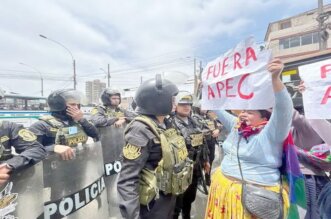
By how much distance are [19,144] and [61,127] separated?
83 centimetres

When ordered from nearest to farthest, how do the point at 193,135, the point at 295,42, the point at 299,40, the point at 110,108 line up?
the point at 193,135, the point at 110,108, the point at 299,40, the point at 295,42

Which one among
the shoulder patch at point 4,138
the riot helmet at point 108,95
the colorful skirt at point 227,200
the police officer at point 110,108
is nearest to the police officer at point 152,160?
the colorful skirt at point 227,200

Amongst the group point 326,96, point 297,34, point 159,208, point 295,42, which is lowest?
point 159,208

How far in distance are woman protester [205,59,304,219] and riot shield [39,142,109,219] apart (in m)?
1.16

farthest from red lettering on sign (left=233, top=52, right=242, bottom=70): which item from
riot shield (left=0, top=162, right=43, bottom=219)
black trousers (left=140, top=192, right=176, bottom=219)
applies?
riot shield (left=0, top=162, right=43, bottom=219)

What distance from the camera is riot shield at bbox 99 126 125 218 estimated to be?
360cm

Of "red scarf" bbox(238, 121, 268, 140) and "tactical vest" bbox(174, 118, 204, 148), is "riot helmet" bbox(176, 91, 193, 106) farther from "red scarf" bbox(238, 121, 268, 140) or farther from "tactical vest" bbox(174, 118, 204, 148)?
"red scarf" bbox(238, 121, 268, 140)

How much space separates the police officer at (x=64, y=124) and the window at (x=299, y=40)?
34581mm

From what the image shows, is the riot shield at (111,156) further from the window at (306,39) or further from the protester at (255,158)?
the window at (306,39)

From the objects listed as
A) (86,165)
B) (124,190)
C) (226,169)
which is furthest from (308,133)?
(86,165)

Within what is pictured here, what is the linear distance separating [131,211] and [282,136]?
3.65 ft

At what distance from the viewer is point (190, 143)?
3438 mm

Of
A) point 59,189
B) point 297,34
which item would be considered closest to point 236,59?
point 59,189

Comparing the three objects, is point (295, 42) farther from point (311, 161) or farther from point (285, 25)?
point (311, 161)
